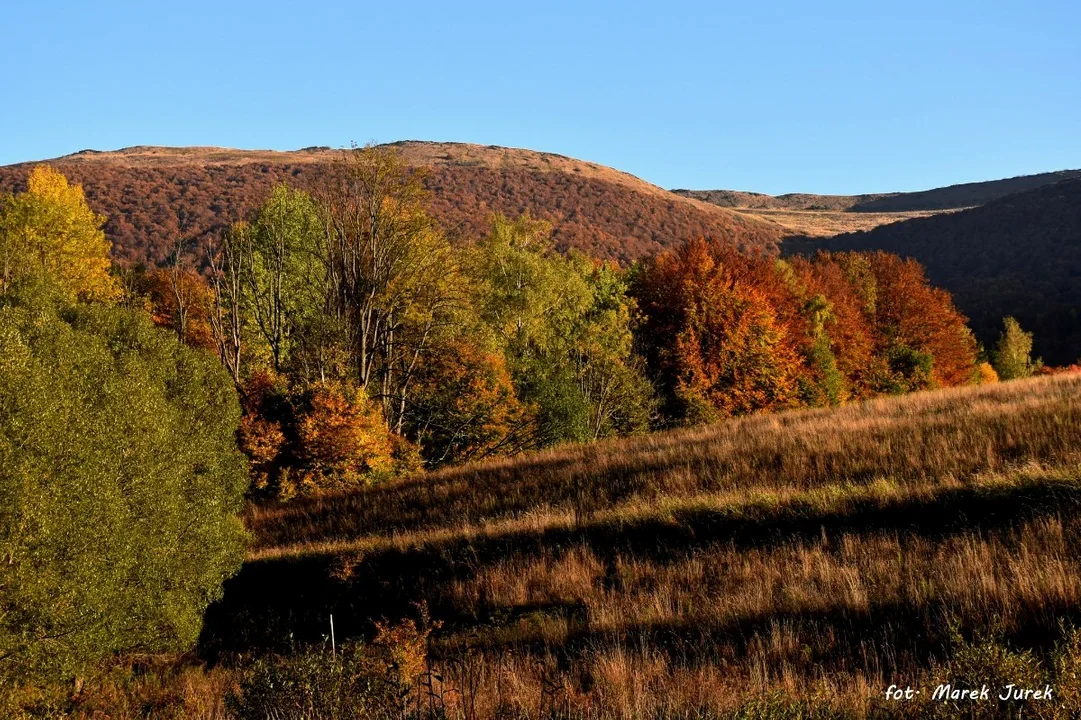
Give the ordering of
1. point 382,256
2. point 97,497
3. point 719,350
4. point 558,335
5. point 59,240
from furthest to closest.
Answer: point 719,350, point 558,335, point 59,240, point 382,256, point 97,497

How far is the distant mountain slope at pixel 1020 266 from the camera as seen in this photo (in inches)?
4690

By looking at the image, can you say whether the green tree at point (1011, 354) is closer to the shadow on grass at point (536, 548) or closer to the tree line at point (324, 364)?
the tree line at point (324, 364)

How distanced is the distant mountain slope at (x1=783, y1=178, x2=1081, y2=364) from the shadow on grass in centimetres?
11944

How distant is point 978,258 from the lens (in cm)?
17838

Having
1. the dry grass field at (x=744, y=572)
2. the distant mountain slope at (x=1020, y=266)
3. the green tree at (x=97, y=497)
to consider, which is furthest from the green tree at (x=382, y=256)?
the distant mountain slope at (x=1020, y=266)

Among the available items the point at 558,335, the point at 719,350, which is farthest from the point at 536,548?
the point at 719,350

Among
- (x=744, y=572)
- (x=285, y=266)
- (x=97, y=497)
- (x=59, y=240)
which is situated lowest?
(x=744, y=572)

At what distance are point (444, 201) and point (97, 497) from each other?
13158 centimetres

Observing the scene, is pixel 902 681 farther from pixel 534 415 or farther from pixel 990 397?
pixel 534 415

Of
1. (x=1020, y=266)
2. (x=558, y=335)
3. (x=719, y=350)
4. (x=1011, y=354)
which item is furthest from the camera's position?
(x=1020, y=266)

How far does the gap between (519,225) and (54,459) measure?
3461cm

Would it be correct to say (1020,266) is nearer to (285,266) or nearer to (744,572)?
(285,266)

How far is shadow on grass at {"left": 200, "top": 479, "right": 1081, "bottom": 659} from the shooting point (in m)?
11.2

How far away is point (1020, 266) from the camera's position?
16775 cm
